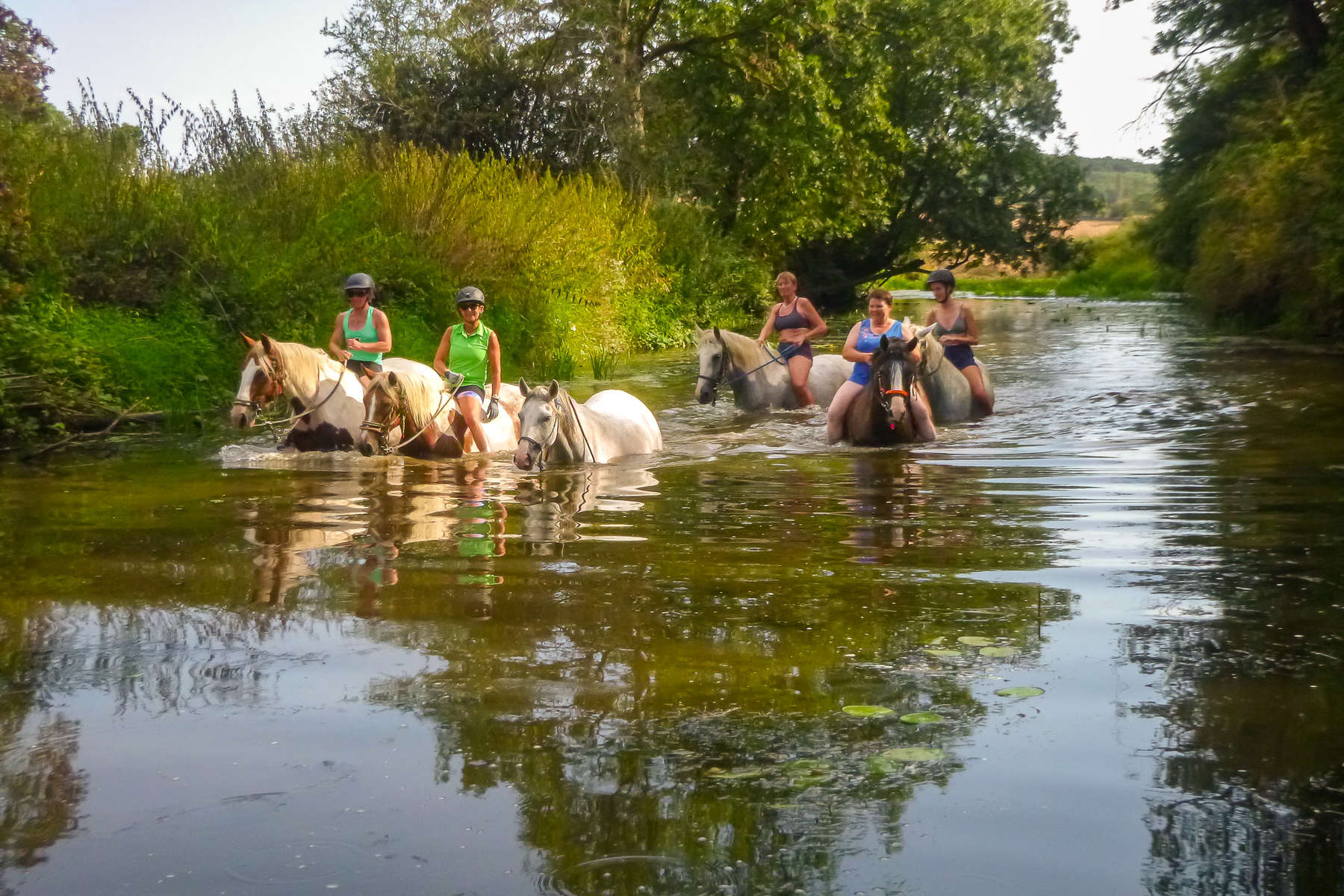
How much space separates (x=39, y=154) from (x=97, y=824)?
491 inches

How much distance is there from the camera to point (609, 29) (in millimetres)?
31062

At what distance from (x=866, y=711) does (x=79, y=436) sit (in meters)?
10.1

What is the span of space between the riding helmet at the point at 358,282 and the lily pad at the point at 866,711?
8203 mm

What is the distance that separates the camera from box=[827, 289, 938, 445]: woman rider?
1205cm

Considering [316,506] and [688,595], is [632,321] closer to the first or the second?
[316,506]

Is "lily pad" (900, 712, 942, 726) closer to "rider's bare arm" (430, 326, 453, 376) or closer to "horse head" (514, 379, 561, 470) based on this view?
"horse head" (514, 379, 561, 470)

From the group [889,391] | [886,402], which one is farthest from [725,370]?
[889,391]

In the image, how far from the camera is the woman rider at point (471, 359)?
11414mm

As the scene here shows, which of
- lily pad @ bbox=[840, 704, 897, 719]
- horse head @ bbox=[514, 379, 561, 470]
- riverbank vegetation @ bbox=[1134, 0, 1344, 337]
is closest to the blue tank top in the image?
horse head @ bbox=[514, 379, 561, 470]

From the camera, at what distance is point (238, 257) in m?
15.4

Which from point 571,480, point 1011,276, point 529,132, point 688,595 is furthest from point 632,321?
point 1011,276

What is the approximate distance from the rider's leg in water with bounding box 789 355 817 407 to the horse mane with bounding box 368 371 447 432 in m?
5.10

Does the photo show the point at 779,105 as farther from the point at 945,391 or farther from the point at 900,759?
the point at 900,759

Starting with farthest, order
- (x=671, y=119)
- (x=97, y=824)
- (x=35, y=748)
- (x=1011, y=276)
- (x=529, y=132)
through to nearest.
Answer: (x=1011, y=276)
(x=671, y=119)
(x=529, y=132)
(x=35, y=748)
(x=97, y=824)
